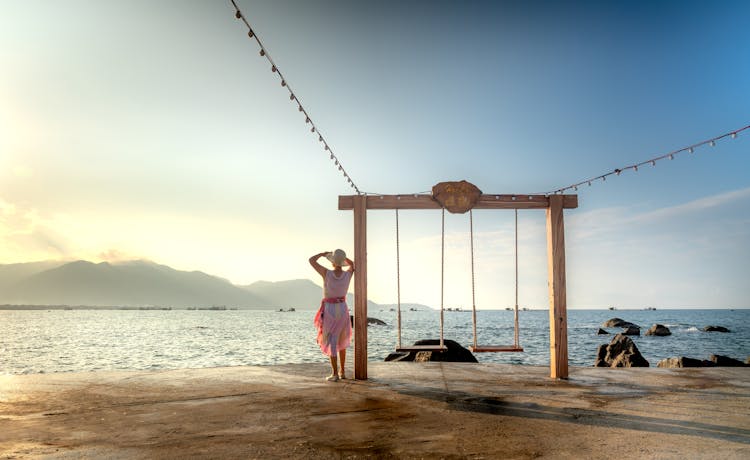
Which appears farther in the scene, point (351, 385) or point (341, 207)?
point (341, 207)

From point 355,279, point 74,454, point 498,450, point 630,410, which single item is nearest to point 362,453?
point 498,450

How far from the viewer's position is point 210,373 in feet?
30.3

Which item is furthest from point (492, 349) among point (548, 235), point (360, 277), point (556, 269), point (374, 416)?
point (374, 416)

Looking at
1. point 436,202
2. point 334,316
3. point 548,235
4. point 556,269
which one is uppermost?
point 436,202

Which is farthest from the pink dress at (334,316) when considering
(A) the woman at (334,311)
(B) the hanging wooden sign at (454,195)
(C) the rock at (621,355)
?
(C) the rock at (621,355)

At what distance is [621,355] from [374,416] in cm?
1893

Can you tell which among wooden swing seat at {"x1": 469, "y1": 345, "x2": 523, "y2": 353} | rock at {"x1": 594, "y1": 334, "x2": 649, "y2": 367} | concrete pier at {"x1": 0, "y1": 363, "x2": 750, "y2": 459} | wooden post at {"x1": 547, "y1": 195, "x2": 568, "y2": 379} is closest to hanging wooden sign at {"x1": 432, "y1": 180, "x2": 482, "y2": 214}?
wooden post at {"x1": 547, "y1": 195, "x2": 568, "y2": 379}

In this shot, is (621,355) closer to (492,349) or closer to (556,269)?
(556,269)

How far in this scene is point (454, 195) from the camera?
360 inches

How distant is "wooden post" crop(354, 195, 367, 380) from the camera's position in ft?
28.6

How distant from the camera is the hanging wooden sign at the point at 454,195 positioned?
9.11 metres

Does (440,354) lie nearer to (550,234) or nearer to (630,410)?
(550,234)

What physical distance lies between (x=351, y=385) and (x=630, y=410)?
12.8 ft

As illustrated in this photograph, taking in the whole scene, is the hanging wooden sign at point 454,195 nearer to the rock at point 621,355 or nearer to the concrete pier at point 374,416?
the concrete pier at point 374,416
